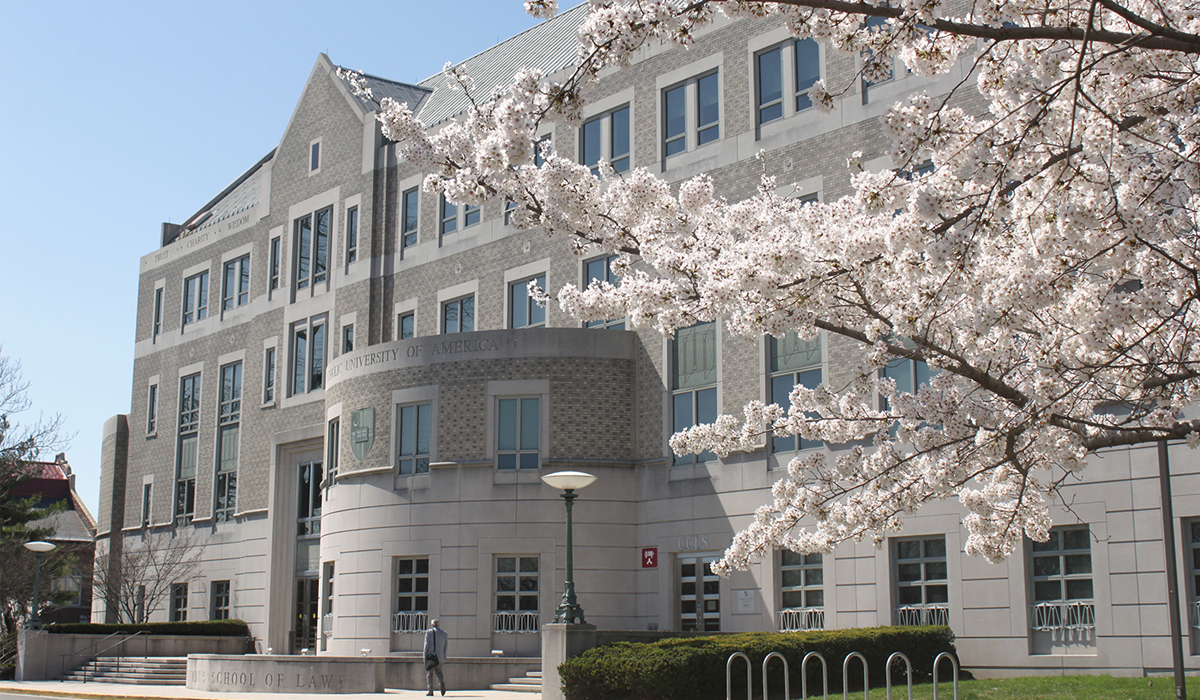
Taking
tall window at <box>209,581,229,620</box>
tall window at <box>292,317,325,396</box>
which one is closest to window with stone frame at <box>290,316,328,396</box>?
tall window at <box>292,317,325,396</box>

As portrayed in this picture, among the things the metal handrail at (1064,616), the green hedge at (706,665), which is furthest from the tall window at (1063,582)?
the green hedge at (706,665)

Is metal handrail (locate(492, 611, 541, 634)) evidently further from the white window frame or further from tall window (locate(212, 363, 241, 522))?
tall window (locate(212, 363, 241, 522))

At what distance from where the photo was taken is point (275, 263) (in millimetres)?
41125

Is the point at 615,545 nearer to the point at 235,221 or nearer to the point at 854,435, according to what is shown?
the point at 854,435

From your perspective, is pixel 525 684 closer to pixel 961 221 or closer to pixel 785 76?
pixel 785 76

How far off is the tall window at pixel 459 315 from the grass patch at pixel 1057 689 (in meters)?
16.8

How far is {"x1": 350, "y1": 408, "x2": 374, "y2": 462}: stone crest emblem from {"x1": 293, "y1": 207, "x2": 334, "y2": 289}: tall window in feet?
29.9

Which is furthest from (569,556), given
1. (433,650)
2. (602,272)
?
(602,272)

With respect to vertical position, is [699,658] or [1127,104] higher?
[1127,104]

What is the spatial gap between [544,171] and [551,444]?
1795 cm

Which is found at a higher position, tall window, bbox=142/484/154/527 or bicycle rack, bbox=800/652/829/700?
tall window, bbox=142/484/154/527

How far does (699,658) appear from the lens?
18.1 m

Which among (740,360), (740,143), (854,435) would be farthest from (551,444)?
(854,435)

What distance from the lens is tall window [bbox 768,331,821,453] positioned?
83.4ft
